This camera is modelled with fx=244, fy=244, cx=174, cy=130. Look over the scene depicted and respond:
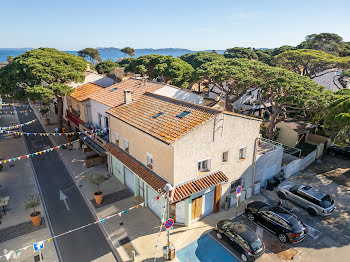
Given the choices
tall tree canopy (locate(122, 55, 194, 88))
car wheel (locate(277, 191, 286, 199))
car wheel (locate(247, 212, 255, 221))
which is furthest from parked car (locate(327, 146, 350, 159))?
tall tree canopy (locate(122, 55, 194, 88))

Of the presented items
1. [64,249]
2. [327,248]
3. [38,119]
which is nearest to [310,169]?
[327,248]

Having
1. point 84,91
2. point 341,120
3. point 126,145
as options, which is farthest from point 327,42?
point 126,145

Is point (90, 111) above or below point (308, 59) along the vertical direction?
below

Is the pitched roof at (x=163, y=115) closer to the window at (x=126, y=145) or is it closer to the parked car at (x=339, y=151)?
the window at (x=126, y=145)

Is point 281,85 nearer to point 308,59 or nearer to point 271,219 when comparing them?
point 271,219

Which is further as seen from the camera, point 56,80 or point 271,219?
point 56,80

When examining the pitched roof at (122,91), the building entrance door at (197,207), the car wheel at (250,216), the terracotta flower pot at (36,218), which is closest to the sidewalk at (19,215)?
the terracotta flower pot at (36,218)

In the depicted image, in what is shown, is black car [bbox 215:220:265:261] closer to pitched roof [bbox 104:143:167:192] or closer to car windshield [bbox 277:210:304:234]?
car windshield [bbox 277:210:304:234]
